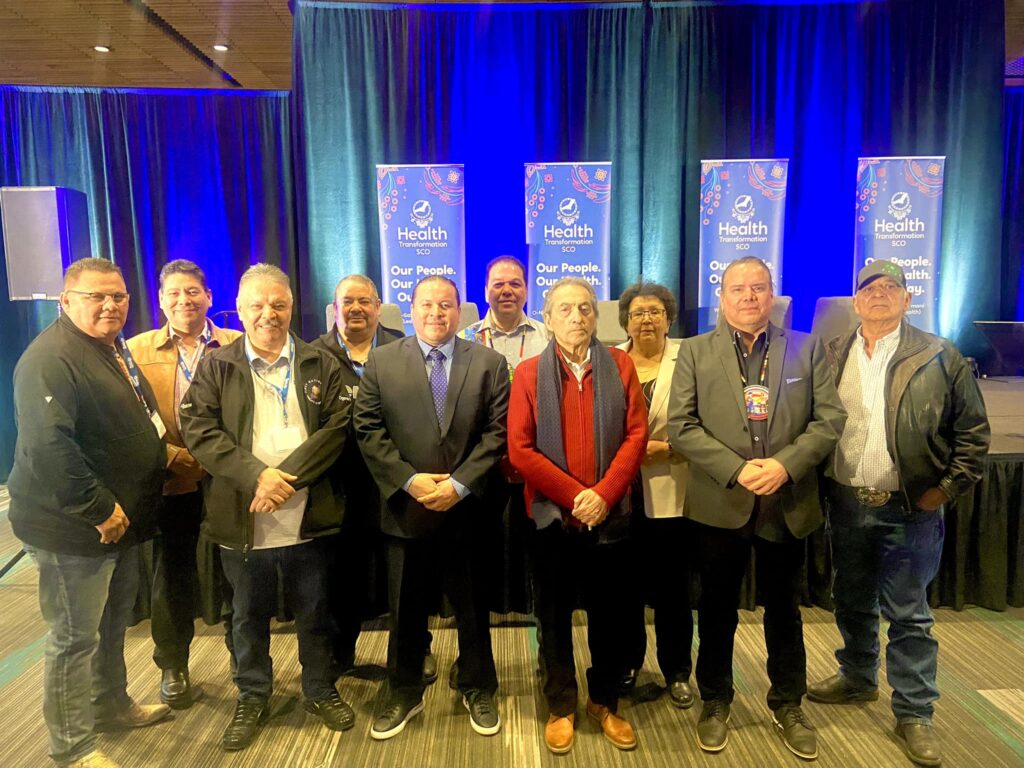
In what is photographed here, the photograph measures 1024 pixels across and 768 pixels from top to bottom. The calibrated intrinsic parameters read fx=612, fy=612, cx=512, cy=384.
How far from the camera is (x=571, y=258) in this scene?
537 centimetres

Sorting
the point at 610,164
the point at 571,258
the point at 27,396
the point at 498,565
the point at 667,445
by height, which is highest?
the point at 610,164

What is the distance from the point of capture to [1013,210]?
6262 millimetres

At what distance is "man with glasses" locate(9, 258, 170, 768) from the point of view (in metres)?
1.85

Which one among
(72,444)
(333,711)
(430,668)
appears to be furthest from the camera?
(430,668)

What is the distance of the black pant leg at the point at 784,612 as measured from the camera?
2.05 metres

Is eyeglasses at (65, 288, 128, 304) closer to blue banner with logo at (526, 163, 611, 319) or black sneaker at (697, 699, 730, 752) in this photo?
black sneaker at (697, 699, 730, 752)

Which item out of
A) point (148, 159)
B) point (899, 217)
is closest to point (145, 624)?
point (148, 159)

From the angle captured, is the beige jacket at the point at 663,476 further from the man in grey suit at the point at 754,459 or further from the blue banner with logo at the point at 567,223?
the blue banner with logo at the point at 567,223

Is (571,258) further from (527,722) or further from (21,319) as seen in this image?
(21,319)

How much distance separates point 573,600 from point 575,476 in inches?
18.7

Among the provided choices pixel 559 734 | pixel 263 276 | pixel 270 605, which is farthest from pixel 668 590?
pixel 263 276

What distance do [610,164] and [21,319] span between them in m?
5.66

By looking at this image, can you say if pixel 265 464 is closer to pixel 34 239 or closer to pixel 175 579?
pixel 175 579

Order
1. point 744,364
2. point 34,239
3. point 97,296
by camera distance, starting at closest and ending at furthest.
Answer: point 97,296 < point 744,364 < point 34,239
